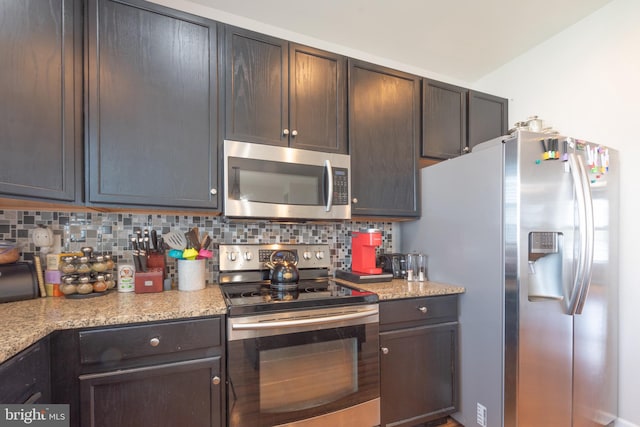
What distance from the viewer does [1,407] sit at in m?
0.79

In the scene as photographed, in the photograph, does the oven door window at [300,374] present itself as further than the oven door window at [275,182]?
No

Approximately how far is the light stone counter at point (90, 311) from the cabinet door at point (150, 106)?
1.53ft

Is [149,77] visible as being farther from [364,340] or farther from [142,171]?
[364,340]

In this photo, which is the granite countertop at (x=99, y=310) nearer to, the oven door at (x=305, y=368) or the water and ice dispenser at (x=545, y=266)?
the oven door at (x=305, y=368)

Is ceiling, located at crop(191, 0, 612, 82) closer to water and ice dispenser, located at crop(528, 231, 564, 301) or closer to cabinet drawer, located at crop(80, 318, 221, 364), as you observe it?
water and ice dispenser, located at crop(528, 231, 564, 301)

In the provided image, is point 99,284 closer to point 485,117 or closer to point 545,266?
point 545,266

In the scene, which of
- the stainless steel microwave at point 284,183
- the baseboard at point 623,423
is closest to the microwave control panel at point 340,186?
the stainless steel microwave at point 284,183

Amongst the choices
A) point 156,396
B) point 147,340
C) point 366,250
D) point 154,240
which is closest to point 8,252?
point 154,240

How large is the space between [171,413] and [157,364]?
21 centimetres

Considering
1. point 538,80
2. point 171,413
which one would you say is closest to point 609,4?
point 538,80

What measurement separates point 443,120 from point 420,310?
139cm

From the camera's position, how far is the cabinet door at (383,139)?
76.6 inches

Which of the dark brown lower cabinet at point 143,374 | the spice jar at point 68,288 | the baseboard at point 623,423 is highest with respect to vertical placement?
the spice jar at point 68,288

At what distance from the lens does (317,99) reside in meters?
1.83
